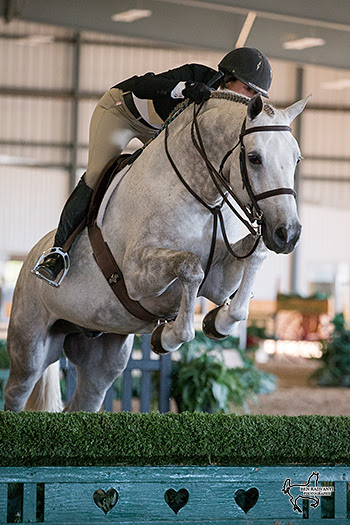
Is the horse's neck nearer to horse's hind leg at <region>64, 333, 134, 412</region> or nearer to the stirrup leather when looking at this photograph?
the stirrup leather

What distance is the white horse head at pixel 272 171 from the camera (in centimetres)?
245

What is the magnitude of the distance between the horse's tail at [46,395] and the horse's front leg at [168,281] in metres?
1.30

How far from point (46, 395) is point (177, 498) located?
1.60 metres

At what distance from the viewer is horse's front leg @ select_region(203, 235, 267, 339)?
→ 9.15ft

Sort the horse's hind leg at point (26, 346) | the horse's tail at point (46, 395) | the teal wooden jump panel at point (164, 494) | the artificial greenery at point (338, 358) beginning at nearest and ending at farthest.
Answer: the teal wooden jump panel at point (164, 494), the horse's hind leg at point (26, 346), the horse's tail at point (46, 395), the artificial greenery at point (338, 358)

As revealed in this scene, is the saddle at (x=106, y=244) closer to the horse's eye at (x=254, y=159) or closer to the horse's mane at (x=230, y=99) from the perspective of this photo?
the horse's mane at (x=230, y=99)

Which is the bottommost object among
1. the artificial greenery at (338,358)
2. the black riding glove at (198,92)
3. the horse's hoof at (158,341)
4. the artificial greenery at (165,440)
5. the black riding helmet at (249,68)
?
the artificial greenery at (338,358)

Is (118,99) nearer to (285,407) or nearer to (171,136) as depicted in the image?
(171,136)

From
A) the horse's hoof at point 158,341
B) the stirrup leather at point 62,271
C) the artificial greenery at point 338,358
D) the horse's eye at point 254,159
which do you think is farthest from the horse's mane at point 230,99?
the artificial greenery at point 338,358

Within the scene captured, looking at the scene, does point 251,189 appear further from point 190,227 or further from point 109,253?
point 109,253

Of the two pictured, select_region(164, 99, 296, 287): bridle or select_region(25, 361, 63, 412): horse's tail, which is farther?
select_region(25, 361, 63, 412): horse's tail

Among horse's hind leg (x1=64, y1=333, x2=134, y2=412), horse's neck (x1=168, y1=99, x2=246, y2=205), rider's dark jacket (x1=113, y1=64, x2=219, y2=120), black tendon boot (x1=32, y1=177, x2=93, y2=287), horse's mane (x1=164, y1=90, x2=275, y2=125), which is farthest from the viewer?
horse's hind leg (x1=64, y1=333, x2=134, y2=412)

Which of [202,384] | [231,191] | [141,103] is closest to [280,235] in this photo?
[231,191]

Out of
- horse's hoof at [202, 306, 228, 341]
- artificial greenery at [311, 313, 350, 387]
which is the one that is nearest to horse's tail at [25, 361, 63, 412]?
horse's hoof at [202, 306, 228, 341]
